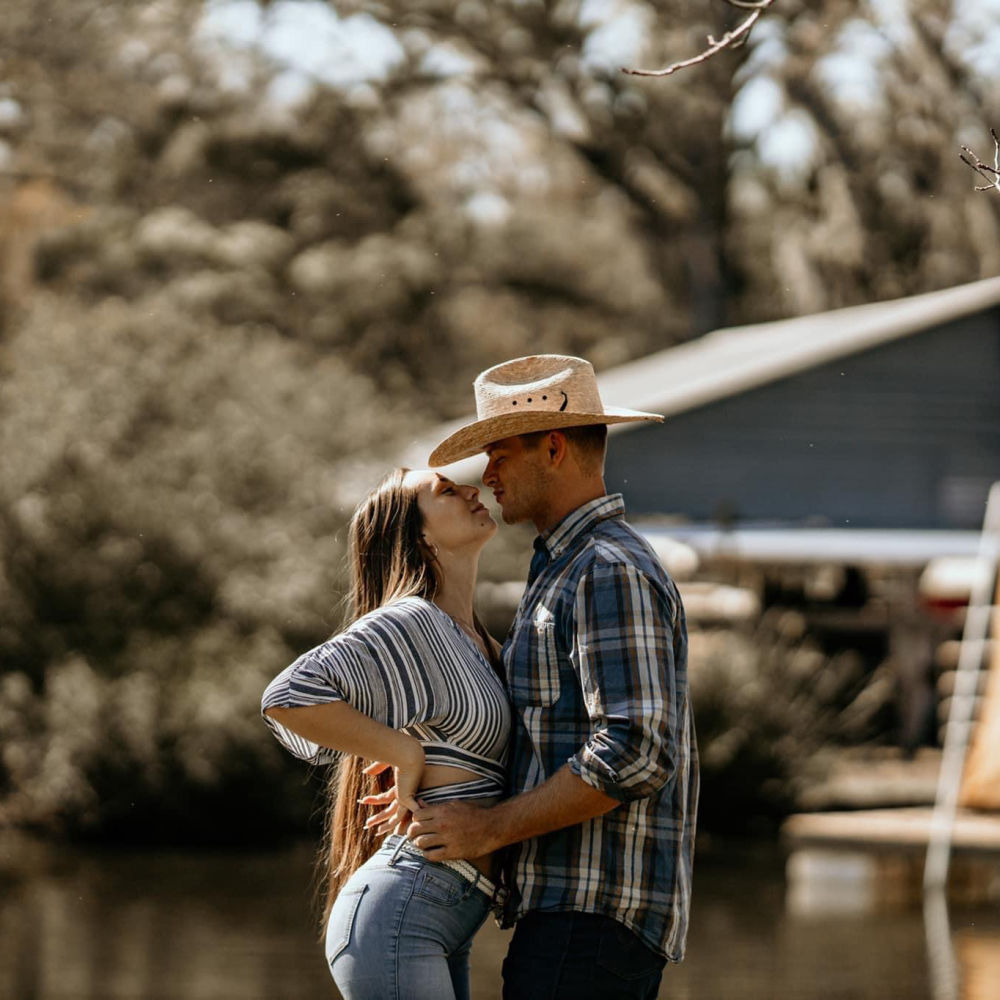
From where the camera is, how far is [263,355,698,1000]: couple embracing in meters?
3.29

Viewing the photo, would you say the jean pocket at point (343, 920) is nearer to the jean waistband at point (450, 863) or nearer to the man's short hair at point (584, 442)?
the jean waistband at point (450, 863)

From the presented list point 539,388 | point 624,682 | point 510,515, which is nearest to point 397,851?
point 624,682

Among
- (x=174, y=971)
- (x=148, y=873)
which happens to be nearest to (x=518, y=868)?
(x=174, y=971)

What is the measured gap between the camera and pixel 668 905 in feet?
11.0

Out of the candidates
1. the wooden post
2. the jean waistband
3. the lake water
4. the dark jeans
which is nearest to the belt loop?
the jean waistband

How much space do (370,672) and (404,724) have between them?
11cm

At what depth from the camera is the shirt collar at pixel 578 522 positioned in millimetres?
3486

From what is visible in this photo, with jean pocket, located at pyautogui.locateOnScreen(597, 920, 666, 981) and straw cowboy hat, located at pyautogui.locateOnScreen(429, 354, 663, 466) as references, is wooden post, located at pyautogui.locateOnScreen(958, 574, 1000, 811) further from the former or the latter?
jean pocket, located at pyautogui.locateOnScreen(597, 920, 666, 981)

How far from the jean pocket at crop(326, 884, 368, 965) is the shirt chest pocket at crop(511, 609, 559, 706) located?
1.40ft

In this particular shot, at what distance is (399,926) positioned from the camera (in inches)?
130

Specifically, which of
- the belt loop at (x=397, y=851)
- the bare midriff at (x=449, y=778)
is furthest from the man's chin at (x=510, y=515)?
the belt loop at (x=397, y=851)

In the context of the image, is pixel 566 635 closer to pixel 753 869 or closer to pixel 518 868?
pixel 518 868

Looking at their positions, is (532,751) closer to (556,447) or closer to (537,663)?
(537,663)

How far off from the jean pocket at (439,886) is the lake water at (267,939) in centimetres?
629
